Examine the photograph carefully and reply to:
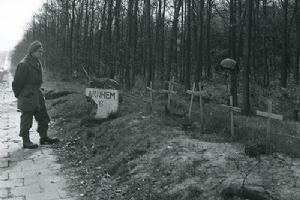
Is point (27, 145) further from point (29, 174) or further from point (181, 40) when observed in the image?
point (181, 40)

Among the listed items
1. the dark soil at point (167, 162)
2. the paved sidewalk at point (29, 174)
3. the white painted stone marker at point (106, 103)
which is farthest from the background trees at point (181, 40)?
the paved sidewalk at point (29, 174)

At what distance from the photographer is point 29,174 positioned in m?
7.38

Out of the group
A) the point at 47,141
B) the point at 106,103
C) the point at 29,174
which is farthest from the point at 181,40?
the point at 29,174

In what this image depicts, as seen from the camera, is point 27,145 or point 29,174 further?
point 27,145

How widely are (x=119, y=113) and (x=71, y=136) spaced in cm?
151

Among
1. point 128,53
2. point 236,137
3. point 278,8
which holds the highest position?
point 278,8

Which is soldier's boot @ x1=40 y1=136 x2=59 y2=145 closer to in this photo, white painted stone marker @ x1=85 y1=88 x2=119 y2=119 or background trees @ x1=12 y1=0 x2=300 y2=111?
white painted stone marker @ x1=85 y1=88 x2=119 y2=119

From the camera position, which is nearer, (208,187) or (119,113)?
(208,187)

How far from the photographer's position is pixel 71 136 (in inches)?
412

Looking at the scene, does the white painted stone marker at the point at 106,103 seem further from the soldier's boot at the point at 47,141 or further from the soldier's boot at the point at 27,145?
the soldier's boot at the point at 27,145

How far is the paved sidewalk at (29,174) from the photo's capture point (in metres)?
6.36

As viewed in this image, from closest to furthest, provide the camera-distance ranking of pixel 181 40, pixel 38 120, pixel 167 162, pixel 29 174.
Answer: pixel 167 162 < pixel 29 174 < pixel 38 120 < pixel 181 40

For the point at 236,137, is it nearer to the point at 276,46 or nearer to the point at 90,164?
the point at 90,164

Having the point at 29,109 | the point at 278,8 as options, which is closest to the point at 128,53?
the point at 29,109
